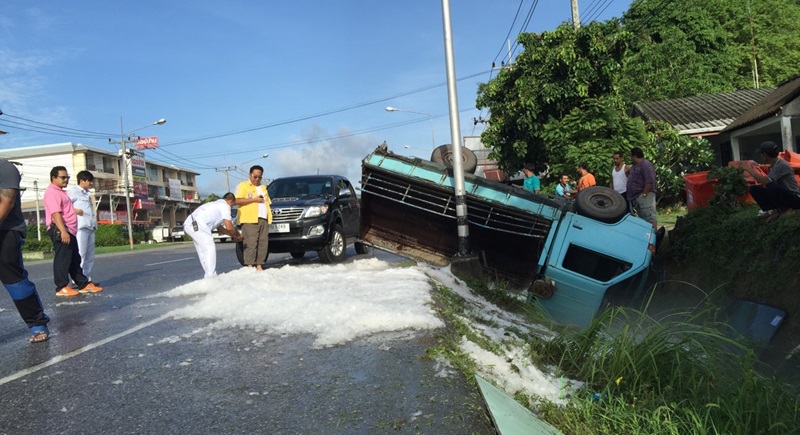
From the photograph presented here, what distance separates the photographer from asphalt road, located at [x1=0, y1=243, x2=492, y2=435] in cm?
299

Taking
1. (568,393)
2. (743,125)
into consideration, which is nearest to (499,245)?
(568,393)

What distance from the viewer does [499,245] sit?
9.16 m

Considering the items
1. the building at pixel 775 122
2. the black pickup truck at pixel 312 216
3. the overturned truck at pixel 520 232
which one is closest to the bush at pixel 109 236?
the black pickup truck at pixel 312 216

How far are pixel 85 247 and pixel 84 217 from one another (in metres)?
0.45

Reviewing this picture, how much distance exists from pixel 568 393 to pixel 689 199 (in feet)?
29.5

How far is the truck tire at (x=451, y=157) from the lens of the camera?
9496 millimetres

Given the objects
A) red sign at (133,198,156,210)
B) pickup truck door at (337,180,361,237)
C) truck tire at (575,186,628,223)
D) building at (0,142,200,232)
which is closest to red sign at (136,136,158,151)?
building at (0,142,200,232)

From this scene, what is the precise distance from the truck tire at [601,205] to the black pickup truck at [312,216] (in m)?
4.47

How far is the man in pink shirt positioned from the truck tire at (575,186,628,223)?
6.87 m

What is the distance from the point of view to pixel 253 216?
9.11m

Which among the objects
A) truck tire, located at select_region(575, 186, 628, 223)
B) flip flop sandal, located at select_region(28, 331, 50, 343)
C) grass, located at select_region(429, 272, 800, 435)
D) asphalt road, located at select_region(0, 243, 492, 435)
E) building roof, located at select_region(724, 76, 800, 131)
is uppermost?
building roof, located at select_region(724, 76, 800, 131)

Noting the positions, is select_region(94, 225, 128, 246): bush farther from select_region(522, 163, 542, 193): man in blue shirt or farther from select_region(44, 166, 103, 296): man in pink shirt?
select_region(522, 163, 542, 193): man in blue shirt

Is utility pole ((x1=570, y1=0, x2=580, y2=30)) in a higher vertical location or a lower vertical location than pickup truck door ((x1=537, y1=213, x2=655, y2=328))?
higher

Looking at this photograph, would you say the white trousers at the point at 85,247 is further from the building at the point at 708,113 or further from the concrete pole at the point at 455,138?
the building at the point at 708,113
